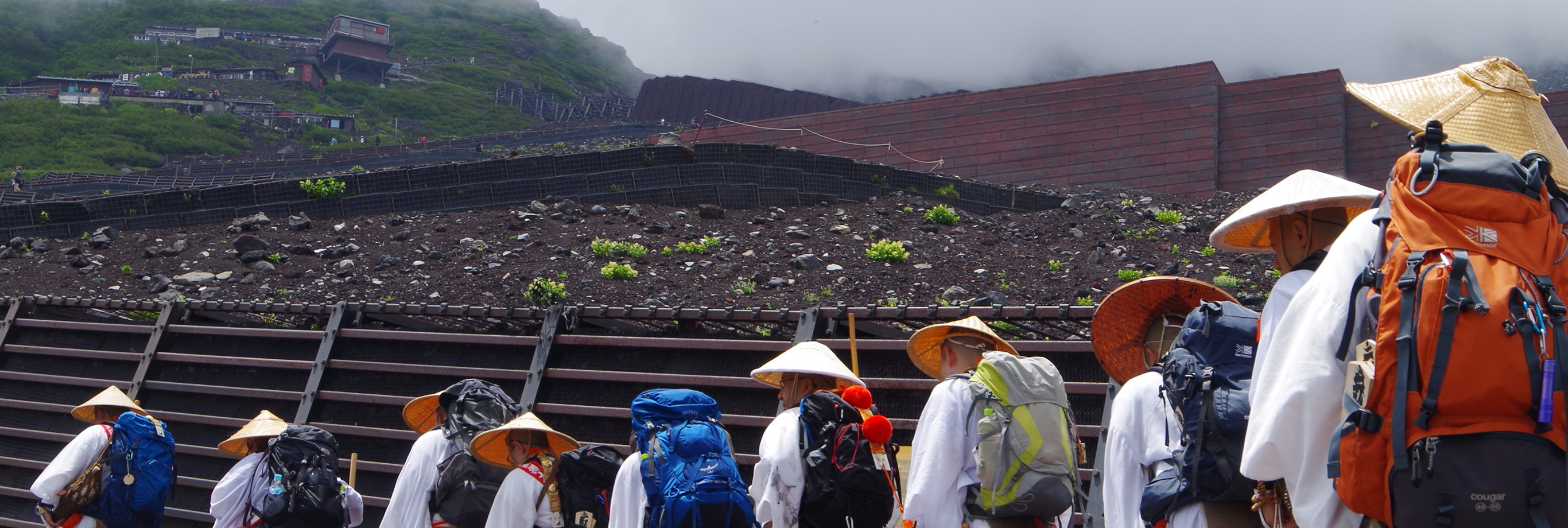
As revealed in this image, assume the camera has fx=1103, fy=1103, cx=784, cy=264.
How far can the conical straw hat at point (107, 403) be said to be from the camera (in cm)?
862

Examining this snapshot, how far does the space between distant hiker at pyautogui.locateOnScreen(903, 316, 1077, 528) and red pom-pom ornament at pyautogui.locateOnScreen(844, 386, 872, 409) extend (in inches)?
30.7

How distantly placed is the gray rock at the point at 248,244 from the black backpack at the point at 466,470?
11704 millimetres

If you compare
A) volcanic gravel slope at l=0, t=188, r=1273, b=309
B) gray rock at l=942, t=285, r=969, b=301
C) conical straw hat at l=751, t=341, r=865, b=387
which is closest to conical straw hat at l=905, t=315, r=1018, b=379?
conical straw hat at l=751, t=341, r=865, b=387

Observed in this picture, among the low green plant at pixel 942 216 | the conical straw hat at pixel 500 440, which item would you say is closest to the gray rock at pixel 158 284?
the low green plant at pixel 942 216

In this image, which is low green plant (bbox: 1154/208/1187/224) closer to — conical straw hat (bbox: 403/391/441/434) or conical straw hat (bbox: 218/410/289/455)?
conical straw hat (bbox: 403/391/441/434)

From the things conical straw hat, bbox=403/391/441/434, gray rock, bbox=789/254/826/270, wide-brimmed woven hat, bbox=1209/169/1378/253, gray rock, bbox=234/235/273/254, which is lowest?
conical straw hat, bbox=403/391/441/434

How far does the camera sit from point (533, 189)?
18.7 m

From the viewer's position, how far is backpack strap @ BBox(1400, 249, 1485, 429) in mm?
2268

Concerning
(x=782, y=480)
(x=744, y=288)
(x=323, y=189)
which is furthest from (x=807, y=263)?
(x=323, y=189)

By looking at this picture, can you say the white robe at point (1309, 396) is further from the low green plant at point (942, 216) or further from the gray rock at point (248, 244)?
the gray rock at point (248, 244)

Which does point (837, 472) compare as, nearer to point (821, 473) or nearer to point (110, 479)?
point (821, 473)

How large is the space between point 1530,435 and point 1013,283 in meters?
10.5

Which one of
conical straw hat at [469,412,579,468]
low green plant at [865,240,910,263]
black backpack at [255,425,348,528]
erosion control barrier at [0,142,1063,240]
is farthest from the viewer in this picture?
erosion control barrier at [0,142,1063,240]

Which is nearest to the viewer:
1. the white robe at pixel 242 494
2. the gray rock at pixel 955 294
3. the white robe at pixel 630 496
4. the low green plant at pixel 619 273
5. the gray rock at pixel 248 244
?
the white robe at pixel 630 496
